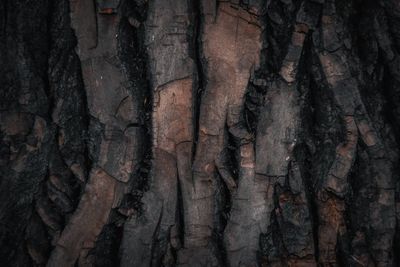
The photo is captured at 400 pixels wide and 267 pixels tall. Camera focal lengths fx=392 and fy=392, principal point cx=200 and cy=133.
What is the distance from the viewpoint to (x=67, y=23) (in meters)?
1.74

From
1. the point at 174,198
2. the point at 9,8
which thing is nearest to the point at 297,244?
the point at 174,198

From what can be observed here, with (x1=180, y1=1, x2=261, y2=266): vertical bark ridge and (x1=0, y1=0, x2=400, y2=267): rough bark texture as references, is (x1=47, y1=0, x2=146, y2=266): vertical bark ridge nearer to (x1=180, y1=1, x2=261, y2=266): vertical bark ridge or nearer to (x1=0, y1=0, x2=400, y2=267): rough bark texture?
(x1=0, y1=0, x2=400, y2=267): rough bark texture

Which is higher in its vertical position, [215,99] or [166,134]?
[215,99]

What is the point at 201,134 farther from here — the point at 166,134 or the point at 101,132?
the point at 101,132

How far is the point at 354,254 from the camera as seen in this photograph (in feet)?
5.71

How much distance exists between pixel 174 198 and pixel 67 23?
0.91m

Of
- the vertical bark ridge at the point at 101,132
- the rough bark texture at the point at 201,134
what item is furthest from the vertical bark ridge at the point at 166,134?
the vertical bark ridge at the point at 101,132

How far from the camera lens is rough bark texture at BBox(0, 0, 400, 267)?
1.69 metres

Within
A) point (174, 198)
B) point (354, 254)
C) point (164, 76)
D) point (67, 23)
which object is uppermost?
point (67, 23)

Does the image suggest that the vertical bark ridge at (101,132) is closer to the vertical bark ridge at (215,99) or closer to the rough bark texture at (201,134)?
the rough bark texture at (201,134)

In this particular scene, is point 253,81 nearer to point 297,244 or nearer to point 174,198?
point 174,198

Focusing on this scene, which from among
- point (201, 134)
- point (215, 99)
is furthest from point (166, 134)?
point (215, 99)

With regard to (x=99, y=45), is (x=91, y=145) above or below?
below

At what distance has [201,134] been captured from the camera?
1.71 metres
